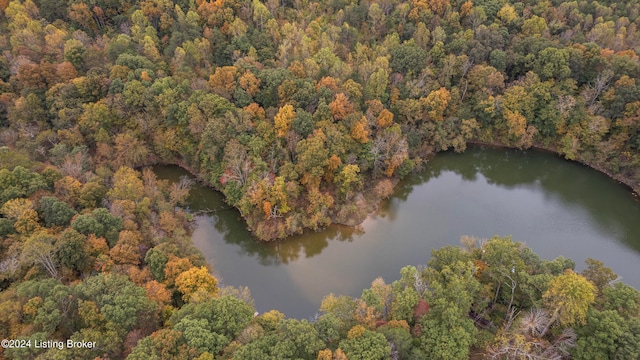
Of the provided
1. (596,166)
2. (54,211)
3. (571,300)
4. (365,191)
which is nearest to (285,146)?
(365,191)

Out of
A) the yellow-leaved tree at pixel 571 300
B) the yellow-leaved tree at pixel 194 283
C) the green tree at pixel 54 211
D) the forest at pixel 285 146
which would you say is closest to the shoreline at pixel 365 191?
the forest at pixel 285 146

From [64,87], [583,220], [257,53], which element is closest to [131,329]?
[64,87]

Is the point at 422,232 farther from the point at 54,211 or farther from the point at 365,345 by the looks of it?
the point at 54,211

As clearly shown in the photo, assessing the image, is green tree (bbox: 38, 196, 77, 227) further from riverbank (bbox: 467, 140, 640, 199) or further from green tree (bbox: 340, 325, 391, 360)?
riverbank (bbox: 467, 140, 640, 199)

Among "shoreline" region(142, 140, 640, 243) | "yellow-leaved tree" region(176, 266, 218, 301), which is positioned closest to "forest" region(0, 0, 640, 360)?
"yellow-leaved tree" region(176, 266, 218, 301)

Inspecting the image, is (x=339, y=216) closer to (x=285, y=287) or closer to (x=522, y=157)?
(x=285, y=287)
